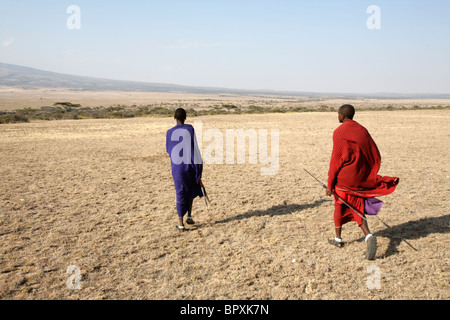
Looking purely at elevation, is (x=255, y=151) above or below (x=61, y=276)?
above

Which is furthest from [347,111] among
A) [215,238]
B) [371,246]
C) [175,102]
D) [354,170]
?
[175,102]

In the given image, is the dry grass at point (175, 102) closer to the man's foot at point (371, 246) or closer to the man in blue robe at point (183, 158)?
the man in blue robe at point (183, 158)

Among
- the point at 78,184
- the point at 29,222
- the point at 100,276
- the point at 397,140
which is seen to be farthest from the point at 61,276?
the point at 397,140

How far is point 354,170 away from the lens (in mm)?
4031

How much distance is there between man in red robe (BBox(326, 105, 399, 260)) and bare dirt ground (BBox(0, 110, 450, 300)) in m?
0.57

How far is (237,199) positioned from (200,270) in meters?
2.95

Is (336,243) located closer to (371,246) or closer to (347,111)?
(371,246)

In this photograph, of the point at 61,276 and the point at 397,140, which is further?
the point at 397,140

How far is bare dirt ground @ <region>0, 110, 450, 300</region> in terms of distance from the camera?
358 centimetres

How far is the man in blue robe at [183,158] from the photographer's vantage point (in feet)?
15.8

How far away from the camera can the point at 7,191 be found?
7301 mm

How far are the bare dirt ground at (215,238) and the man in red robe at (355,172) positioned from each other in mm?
575

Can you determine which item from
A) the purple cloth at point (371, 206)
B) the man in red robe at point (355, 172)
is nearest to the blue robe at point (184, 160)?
the man in red robe at point (355, 172)
